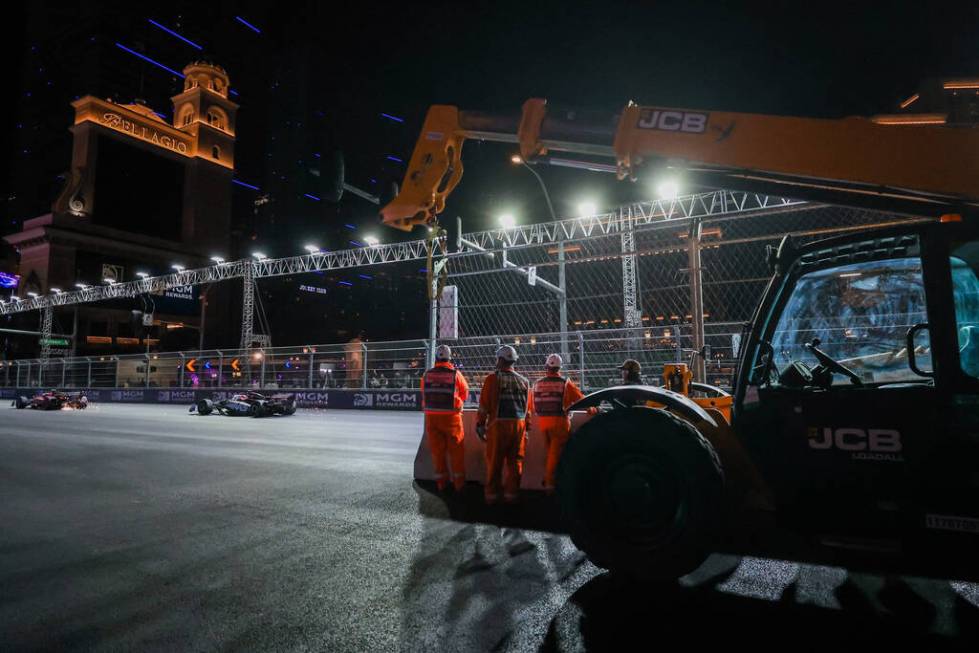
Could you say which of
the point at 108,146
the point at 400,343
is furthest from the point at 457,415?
the point at 108,146

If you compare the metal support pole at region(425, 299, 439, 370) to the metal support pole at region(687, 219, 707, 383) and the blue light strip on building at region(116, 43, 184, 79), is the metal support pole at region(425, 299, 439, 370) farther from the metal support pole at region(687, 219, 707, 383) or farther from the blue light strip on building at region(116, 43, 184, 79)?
the blue light strip on building at region(116, 43, 184, 79)

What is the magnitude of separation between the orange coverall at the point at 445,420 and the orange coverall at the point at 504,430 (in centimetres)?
42

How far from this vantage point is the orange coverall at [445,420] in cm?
558

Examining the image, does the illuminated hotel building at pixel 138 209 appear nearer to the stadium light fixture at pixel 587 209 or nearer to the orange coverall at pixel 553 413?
the stadium light fixture at pixel 587 209

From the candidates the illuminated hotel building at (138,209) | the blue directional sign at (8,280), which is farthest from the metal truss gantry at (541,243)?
the blue directional sign at (8,280)

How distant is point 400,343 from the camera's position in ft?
58.3

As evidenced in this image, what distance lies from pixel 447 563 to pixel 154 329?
57199 millimetres

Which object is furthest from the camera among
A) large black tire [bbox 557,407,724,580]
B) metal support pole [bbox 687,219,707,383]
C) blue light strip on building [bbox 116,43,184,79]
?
blue light strip on building [bbox 116,43,184,79]

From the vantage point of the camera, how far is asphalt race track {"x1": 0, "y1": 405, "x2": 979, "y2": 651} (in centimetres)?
245

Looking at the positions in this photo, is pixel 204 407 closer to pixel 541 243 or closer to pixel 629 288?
pixel 541 243

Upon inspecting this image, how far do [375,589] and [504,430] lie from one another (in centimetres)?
240

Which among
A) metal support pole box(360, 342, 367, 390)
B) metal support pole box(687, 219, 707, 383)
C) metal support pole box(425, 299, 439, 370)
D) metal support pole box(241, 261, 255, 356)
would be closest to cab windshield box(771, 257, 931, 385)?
metal support pole box(687, 219, 707, 383)

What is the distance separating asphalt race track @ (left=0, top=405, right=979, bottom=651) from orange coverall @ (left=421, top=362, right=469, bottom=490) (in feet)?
1.44

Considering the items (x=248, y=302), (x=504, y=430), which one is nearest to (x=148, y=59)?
(x=248, y=302)
